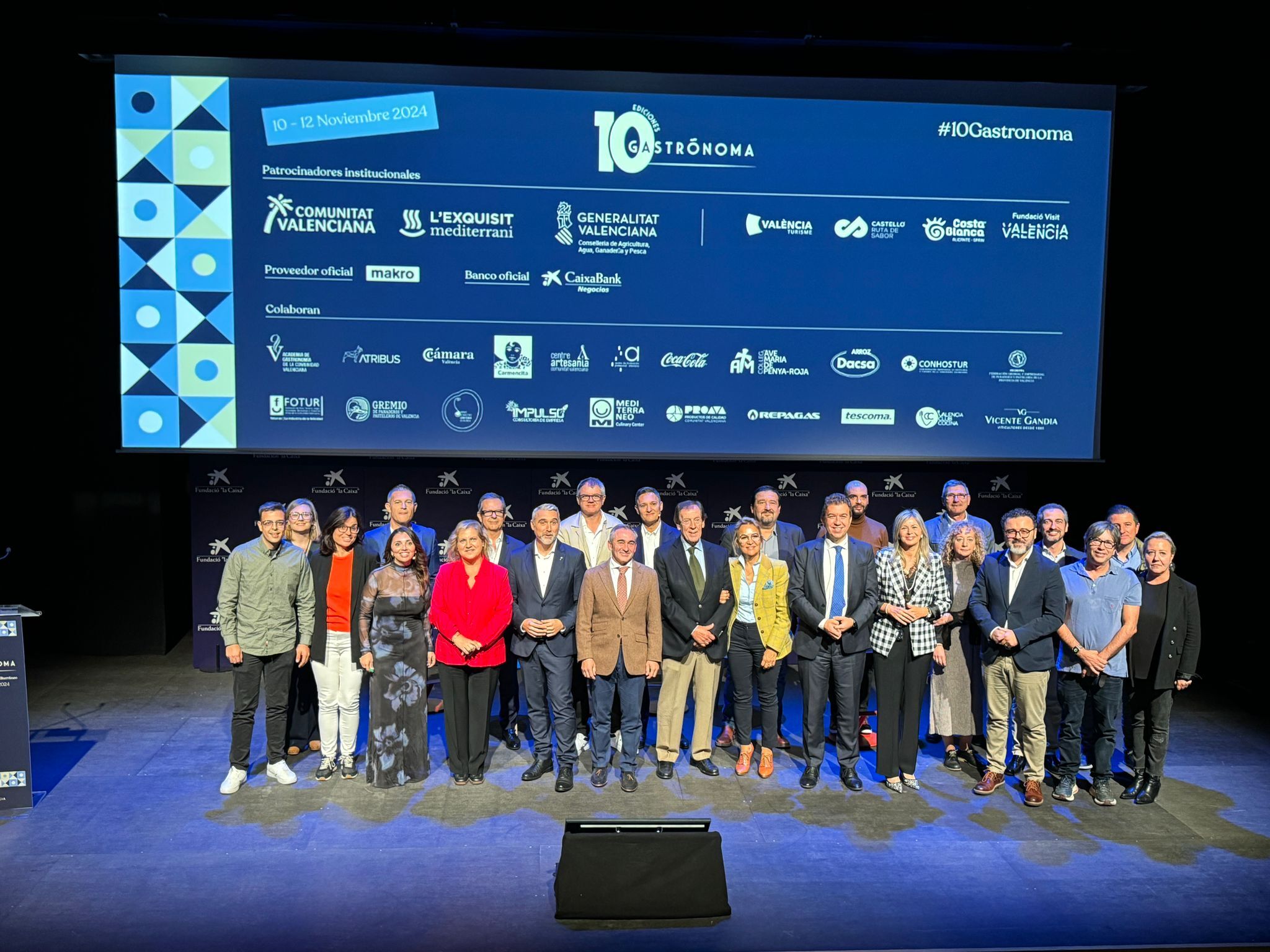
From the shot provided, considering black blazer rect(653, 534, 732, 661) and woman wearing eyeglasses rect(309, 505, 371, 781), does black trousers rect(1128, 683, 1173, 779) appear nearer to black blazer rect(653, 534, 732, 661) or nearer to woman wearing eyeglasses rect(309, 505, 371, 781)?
black blazer rect(653, 534, 732, 661)

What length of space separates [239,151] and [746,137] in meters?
3.33

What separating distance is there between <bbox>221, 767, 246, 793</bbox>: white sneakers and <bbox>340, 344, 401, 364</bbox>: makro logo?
2.69 metres

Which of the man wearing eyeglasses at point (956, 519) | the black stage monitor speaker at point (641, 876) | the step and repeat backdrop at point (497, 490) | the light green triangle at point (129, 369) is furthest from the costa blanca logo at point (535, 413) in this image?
the black stage monitor speaker at point (641, 876)

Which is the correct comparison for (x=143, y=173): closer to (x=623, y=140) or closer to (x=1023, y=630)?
(x=623, y=140)

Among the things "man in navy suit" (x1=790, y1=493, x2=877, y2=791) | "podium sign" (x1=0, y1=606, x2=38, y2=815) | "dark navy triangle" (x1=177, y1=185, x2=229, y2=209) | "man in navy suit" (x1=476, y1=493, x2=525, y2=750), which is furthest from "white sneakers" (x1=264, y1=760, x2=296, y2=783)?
"dark navy triangle" (x1=177, y1=185, x2=229, y2=209)

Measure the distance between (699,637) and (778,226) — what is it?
9.70ft

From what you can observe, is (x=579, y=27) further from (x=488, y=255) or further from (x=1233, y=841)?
(x=1233, y=841)

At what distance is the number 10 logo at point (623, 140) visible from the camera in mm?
6363

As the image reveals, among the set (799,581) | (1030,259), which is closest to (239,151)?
(799,581)

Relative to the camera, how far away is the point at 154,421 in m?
6.38

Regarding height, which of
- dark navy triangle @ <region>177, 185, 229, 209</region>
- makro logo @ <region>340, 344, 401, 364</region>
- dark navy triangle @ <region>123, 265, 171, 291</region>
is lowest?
makro logo @ <region>340, 344, 401, 364</region>

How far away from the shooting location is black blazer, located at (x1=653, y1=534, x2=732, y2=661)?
5.25 metres

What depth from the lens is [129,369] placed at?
20.8 ft

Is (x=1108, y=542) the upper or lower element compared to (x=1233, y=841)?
upper
